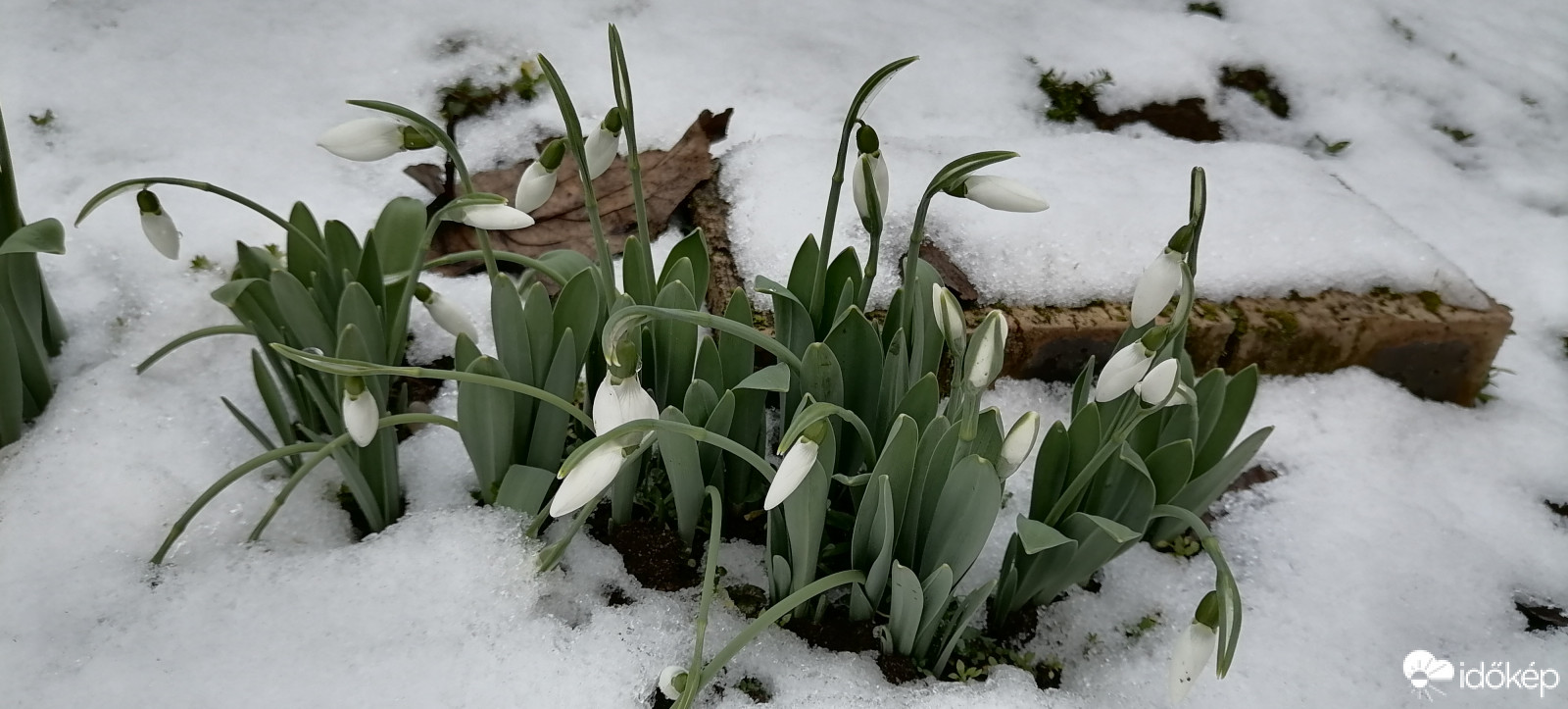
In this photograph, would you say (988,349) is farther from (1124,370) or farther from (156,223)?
(156,223)

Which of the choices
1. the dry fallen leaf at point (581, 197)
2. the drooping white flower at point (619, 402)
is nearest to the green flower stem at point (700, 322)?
the drooping white flower at point (619, 402)

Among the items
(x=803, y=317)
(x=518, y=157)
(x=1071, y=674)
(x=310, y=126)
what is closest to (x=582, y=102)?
(x=518, y=157)

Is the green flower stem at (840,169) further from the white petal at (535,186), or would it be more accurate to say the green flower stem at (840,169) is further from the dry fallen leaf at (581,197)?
the dry fallen leaf at (581,197)

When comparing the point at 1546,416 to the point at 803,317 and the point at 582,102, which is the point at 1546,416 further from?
the point at 582,102

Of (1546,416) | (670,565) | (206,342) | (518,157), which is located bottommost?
(1546,416)

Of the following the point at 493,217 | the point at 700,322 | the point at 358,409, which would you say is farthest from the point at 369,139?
the point at 700,322

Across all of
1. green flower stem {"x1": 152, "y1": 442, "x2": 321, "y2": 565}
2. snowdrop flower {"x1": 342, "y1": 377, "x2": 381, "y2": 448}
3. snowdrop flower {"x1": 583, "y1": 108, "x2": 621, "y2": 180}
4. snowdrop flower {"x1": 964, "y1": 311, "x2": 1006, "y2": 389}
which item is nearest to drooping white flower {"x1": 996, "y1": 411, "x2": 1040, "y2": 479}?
snowdrop flower {"x1": 964, "y1": 311, "x2": 1006, "y2": 389}
